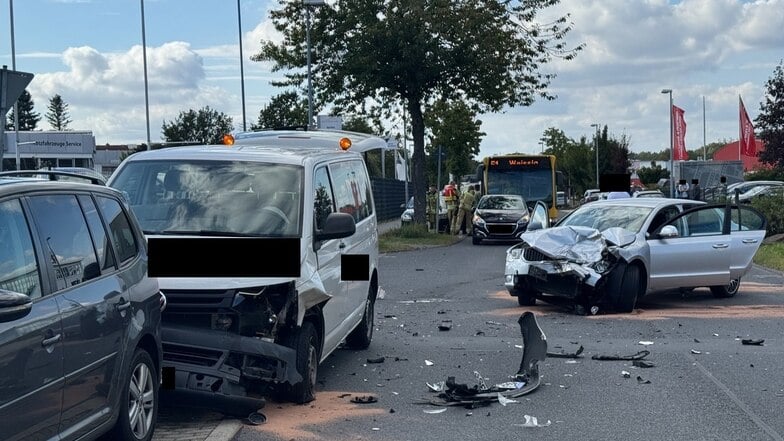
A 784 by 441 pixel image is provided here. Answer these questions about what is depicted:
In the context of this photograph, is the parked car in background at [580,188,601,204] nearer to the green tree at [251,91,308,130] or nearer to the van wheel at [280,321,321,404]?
the green tree at [251,91,308,130]

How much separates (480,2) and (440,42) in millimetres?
1812

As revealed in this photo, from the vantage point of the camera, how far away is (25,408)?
432 cm

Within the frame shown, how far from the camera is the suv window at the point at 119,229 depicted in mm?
5898

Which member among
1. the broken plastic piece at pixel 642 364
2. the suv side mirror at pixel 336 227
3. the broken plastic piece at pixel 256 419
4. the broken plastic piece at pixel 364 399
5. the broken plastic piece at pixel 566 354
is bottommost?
the broken plastic piece at pixel 642 364

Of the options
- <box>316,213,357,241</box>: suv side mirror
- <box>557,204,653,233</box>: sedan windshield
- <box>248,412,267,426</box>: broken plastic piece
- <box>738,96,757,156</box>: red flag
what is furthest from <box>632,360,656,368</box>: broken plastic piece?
<box>738,96,757,156</box>: red flag

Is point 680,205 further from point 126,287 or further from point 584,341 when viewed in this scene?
point 126,287

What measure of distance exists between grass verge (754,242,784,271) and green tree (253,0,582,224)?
35.4 ft

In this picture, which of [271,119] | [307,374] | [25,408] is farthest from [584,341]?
[271,119]

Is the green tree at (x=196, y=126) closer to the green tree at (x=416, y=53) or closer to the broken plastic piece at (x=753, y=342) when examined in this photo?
the green tree at (x=416, y=53)

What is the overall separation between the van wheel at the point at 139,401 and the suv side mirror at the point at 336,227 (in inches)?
80.3

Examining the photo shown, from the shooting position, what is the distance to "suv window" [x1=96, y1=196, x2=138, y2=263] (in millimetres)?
5898

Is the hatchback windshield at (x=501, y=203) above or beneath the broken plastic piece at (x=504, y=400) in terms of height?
above

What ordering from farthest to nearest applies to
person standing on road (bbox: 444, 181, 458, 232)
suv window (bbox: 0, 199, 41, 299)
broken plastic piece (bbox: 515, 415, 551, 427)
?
1. person standing on road (bbox: 444, 181, 458, 232)
2. broken plastic piece (bbox: 515, 415, 551, 427)
3. suv window (bbox: 0, 199, 41, 299)

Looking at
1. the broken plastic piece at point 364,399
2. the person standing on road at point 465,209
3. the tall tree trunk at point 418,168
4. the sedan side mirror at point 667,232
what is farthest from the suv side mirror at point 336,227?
the person standing on road at point 465,209
